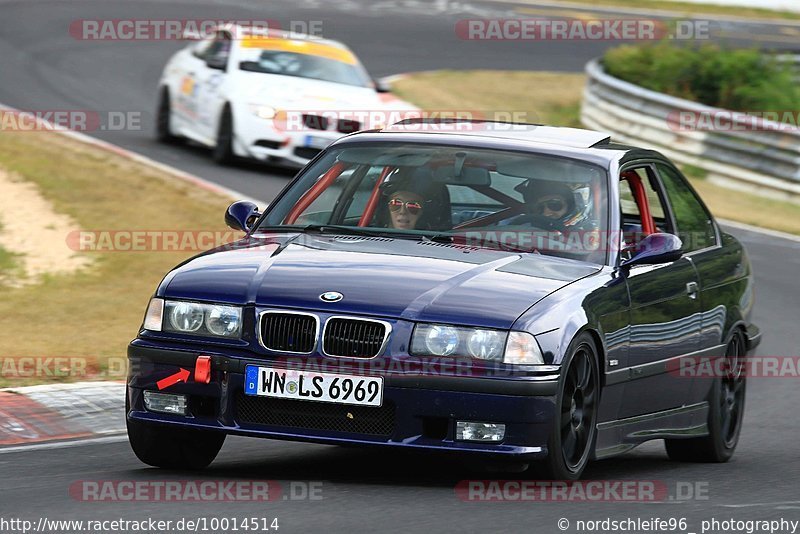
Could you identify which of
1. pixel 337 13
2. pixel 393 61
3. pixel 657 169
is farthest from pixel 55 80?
pixel 657 169

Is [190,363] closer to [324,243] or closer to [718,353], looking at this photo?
[324,243]

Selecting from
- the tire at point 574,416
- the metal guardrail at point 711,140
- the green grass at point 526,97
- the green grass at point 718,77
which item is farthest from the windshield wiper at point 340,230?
the green grass at point 718,77

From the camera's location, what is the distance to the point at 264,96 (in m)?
18.5

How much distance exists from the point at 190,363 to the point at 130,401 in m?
0.42

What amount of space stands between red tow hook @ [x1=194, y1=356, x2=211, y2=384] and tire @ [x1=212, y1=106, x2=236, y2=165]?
1230 centimetres

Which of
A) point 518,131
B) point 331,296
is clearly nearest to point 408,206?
point 518,131

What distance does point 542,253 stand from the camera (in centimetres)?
729

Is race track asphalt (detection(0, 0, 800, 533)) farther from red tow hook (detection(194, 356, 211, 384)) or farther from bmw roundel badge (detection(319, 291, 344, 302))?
bmw roundel badge (detection(319, 291, 344, 302))

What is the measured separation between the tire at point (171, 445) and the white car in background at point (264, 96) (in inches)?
442

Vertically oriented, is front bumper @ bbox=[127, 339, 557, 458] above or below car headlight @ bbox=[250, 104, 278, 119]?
above

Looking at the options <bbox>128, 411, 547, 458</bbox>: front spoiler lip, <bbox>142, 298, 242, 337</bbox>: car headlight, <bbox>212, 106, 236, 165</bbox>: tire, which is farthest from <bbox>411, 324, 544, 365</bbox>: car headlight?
<bbox>212, 106, 236, 165</bbox>: tire

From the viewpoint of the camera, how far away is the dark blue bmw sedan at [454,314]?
20.8 ft

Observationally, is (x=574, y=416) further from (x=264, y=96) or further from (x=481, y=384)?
(x=264, y=96)

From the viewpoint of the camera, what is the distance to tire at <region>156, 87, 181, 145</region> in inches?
809
